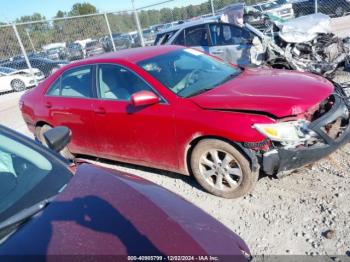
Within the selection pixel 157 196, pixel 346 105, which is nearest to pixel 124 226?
pixel 157 196

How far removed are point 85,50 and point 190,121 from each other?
47.3ft

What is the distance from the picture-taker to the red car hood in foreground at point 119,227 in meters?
1.64

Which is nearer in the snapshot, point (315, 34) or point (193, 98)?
point (193, 98)

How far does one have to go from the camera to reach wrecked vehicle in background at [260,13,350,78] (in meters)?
7.02

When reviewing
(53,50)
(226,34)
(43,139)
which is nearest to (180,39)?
(226,34)

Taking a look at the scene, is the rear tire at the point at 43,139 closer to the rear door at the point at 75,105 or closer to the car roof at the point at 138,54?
the rear door at the point at 75,105

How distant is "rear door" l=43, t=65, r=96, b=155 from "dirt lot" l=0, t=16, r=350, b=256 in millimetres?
1254

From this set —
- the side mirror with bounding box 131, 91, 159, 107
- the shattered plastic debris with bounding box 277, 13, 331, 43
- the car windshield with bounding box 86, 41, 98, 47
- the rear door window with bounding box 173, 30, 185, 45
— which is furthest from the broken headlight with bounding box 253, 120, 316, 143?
the car windshield with bounding box 86, 41, 98, 47

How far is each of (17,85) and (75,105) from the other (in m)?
12.5

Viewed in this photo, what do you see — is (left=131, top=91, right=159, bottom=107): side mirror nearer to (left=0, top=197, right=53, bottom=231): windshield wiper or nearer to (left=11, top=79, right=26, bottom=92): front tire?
(left=0, top=197, right=53, bottom=231): windshield wiper

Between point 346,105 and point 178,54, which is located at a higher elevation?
point 178,54

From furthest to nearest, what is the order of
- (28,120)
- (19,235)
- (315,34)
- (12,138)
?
(315,34) < (28,120) < (12,138) < (19,235)

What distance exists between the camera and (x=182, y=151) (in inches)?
146

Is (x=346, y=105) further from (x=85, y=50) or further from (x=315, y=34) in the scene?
(x=85, y=50)
